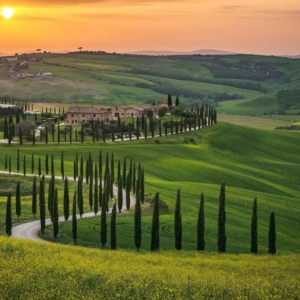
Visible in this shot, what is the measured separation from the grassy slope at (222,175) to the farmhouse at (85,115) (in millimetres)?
27314

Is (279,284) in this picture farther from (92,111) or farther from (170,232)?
(92,111)

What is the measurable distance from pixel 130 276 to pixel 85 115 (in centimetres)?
14045

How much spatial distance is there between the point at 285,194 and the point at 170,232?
156 ft

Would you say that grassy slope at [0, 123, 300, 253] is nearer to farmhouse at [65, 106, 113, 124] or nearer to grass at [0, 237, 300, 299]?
grass at [0, 237, 300, 299]

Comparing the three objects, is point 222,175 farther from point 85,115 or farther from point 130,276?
point 130,276

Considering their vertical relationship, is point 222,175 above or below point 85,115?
below

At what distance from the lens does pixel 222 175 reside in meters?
116

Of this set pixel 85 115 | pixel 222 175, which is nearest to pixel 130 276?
pixel 222 175

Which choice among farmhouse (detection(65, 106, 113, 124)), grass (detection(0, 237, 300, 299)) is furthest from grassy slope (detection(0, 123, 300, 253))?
farmhouse (detection(65, 106, 113, 124))

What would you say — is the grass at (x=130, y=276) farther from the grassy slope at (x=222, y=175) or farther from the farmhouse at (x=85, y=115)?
the farmhouse at (x=85, y=115)

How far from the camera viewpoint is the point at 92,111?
179 meters

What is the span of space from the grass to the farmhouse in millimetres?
126980

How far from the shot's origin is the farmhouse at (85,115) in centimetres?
17438

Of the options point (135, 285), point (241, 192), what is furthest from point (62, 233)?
point (241, 192)
